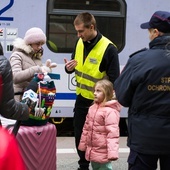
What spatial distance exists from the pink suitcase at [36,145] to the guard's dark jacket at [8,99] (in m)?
0.52

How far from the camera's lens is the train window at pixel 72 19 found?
7.40m

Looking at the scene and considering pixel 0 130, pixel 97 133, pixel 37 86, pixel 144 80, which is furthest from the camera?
pixel 97 133

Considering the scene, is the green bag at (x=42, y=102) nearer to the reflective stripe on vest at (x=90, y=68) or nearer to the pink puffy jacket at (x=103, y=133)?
the pink puffy jacket at (x=103, y=133)

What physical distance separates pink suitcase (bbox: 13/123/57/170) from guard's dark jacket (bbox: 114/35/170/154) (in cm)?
94

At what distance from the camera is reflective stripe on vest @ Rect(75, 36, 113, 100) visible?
16.6ft

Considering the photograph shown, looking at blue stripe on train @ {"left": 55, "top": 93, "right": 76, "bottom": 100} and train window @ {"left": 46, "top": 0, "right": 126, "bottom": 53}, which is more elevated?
train window @ {"left": 46, "top": 0, "right": 126, "bottom": 53}

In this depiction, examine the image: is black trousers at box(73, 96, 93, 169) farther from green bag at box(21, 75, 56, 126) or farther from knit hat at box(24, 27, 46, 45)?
green bag at box(21, 75, 56, 126)

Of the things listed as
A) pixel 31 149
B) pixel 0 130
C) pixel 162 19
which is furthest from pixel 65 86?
pixel 0 130

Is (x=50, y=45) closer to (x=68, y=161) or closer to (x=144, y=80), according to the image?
(x=68, y=161)

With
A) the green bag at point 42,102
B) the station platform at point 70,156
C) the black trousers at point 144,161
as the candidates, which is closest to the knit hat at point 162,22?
the black trousers at point 144,161

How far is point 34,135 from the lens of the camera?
4.09 meters

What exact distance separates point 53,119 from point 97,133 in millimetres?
3036

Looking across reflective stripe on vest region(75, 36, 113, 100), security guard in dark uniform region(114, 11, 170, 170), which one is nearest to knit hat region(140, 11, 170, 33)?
security guard in dark uniform region(114, 11, 170, 170)

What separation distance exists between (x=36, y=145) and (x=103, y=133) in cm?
75
